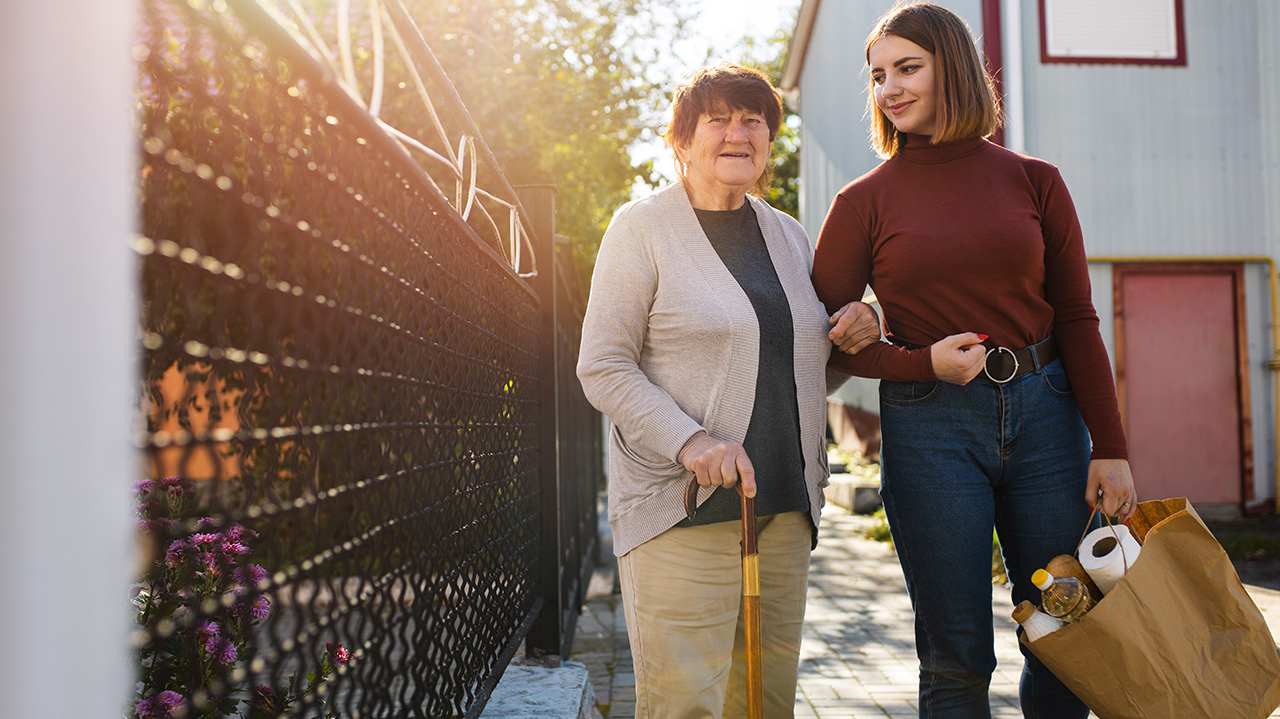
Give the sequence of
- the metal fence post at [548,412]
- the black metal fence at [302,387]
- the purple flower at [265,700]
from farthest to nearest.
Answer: the metal fence post at [548,412], the purple flower at [265,700], the black metal fence at [302,387]

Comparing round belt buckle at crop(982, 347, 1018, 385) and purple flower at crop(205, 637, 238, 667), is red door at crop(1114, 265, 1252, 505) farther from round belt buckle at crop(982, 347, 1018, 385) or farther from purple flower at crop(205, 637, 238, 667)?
purple flower at crop(205, 637, 238, 667)

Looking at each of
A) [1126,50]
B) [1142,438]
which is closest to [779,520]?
[1142,438]

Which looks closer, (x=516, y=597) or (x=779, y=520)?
(x=779, y=520)

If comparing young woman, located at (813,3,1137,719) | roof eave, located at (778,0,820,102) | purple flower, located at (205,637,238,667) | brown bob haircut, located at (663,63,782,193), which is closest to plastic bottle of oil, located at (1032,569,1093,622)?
young woman, located at (813,3,1137,719)

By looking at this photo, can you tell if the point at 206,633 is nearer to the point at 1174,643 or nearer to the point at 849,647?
the point at 1174,643

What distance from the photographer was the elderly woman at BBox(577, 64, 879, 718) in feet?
6.44

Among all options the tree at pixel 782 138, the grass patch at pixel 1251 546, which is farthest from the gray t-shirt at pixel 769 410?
the tree at pixel 782 138

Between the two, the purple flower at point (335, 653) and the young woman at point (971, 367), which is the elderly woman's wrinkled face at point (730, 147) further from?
the purple flower at point (335, 653)

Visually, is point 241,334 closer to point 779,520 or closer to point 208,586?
point 208,586

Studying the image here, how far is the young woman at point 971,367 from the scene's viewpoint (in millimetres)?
2008

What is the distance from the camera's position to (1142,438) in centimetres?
764

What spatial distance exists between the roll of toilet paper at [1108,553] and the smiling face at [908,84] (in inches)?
38.3

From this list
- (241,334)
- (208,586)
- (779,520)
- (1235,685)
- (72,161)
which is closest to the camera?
(72,161)

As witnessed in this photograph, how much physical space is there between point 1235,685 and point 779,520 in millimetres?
934
